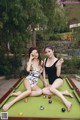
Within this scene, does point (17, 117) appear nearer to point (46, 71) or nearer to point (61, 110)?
point (61, 110)

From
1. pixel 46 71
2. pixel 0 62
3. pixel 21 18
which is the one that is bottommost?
pixel 0 62

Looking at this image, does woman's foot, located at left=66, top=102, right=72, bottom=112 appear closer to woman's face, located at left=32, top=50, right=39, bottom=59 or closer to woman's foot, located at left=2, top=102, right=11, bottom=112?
woman's foot, located at left=2, top=102, right=11, bottom=112

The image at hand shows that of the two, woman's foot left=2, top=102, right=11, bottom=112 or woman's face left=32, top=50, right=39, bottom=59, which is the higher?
woman's face left=32, top=50, right=39, bottom=59

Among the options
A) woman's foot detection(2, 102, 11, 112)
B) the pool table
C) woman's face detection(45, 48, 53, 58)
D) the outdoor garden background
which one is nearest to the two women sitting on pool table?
woman's face detection(45, 48, 53, 58)

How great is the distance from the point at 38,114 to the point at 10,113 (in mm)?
479

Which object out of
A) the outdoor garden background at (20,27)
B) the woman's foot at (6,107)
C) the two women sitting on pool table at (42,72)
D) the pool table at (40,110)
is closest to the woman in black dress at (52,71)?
the two women sitting on pool table at (42,72)

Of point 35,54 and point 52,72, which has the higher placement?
point 35,54

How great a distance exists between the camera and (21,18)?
15.5m

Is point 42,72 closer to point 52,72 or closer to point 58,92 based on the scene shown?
point 52,72

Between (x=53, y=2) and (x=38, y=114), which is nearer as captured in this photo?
(x=38, y=114)

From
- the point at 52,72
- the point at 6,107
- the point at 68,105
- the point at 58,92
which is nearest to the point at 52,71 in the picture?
the point at 52,72

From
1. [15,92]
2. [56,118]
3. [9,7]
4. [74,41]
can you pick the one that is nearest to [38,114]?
[56,118]

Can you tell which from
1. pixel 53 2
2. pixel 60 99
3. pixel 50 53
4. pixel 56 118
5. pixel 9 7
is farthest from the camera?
pixel 53 2

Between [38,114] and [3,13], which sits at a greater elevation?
[3,13]
